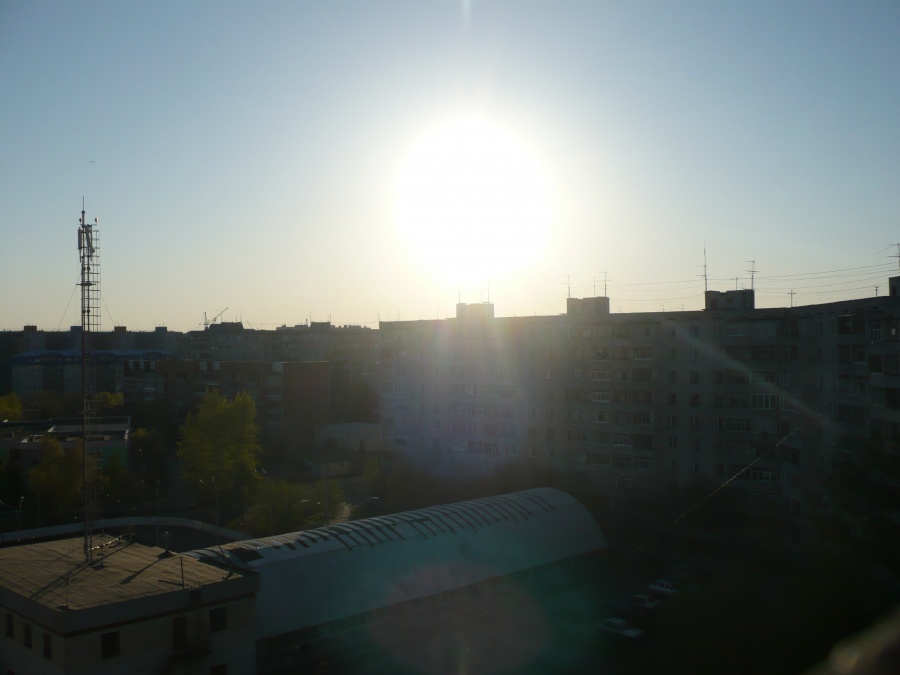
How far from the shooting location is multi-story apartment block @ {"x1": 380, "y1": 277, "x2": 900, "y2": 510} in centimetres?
1666

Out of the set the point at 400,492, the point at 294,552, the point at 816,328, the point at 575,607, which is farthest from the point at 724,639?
the point at 400,492

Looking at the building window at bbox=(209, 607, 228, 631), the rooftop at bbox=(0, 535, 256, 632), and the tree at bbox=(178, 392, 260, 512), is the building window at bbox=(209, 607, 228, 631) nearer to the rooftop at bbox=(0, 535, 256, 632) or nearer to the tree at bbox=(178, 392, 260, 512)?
the rooftop at bbox=(0, 535, 256, 632)

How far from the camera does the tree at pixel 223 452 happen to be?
24.2 meters

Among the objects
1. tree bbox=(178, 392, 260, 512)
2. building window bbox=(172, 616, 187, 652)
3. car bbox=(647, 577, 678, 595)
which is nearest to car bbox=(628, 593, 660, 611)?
car bbox=(647, 577, 678, 595)

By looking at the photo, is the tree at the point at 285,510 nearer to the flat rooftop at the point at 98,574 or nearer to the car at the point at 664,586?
the flat rooftop at the point at 98,574

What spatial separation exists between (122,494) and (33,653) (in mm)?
17463

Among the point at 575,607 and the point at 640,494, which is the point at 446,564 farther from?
the point at 640,494

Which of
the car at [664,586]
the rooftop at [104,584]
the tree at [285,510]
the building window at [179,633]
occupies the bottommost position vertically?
the car at [664,586]

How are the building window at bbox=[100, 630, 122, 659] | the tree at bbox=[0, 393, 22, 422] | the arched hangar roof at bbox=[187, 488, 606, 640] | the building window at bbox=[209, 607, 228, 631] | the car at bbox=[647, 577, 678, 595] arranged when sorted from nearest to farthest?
the building window at bbox=[100, 630, 122, 659], the building window at bbox=[209, 607, 228, 631], the arched hangar roof at bbox=[187, 488, 606, 640], the car at bbox=[647, 577, 678, 595], the tree at bbox=[0, 393, 22, 422]

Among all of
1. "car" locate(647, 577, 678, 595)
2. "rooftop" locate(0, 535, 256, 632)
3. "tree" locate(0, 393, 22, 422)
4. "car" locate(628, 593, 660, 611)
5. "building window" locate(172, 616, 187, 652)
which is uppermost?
"tree" locate(0, 393, 22, 422)

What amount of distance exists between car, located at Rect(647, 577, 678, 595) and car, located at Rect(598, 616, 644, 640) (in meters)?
1.88

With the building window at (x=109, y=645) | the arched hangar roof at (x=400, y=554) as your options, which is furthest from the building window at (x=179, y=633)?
the arched hangar roof at (x=400, y=554)

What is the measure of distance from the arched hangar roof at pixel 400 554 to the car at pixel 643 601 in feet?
7.14

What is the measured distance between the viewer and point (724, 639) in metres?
8.60
